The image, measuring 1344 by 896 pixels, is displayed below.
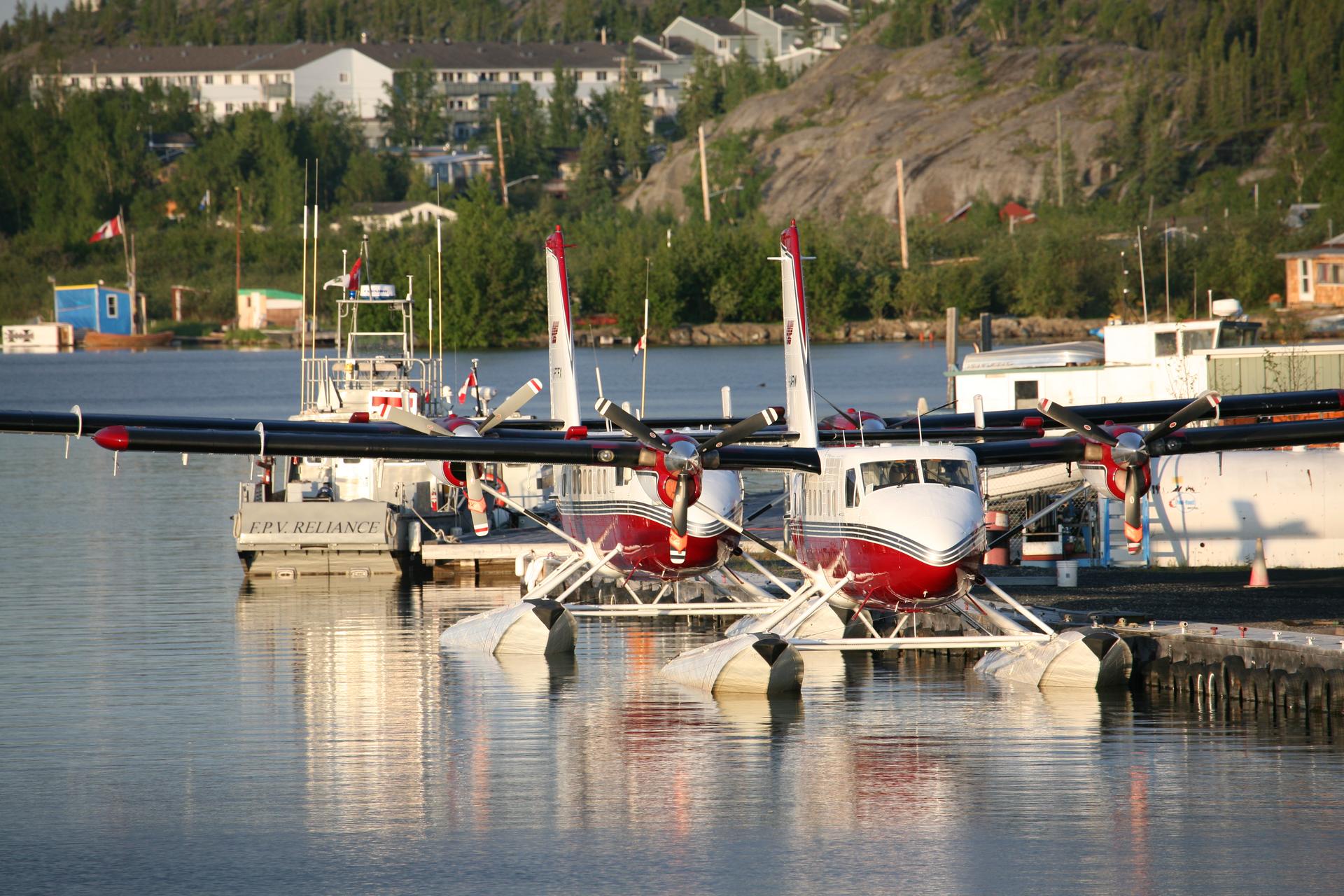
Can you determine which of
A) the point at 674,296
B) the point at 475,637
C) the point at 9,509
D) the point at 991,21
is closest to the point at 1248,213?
the point at 674,296

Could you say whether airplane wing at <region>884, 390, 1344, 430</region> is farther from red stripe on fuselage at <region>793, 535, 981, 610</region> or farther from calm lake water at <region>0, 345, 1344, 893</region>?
calm lake water at <region>0, 345, 1344, 893</region>

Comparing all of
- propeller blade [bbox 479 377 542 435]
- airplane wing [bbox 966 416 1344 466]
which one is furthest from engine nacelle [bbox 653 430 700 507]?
propeller blade [bbox 479 377 542 435]

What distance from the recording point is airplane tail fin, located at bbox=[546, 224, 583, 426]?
2539 centimetres

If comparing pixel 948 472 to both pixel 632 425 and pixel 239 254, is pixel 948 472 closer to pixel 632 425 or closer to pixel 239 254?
pixel 632 425

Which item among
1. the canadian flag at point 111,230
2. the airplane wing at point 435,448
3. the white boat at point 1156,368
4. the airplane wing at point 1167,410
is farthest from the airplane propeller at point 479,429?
the canadian flag at point 111,230

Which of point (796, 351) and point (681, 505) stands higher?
point (796, 351)

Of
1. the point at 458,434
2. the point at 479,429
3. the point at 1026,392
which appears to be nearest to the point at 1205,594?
the point at 479,429

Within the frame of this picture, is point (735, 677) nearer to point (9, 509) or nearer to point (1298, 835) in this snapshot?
point (1298, 835)

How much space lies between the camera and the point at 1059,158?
5157 inches

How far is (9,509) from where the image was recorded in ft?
143

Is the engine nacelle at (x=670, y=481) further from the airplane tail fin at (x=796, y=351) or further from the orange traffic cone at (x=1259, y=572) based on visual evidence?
the orange traffic cone at (x=1259, y=572)

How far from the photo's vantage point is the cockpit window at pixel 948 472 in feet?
59.5

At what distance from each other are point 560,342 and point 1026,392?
16.4m

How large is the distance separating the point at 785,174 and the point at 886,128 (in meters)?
9.64
